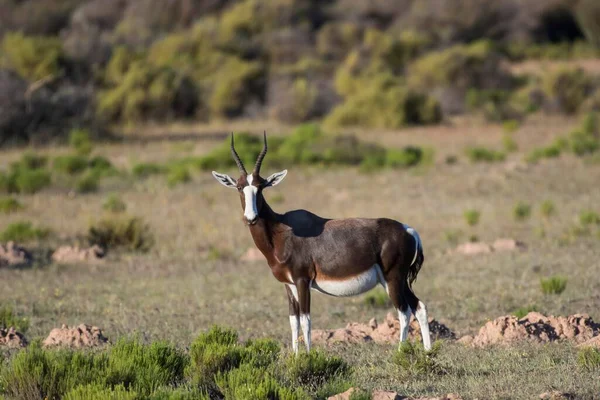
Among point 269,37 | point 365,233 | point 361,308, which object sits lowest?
point 361,308

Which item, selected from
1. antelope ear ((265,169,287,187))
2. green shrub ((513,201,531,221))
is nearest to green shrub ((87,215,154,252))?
green shrub ((513,201,531,221))

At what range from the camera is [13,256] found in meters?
16.0

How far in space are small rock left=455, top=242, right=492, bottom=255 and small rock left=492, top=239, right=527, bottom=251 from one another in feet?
0.57

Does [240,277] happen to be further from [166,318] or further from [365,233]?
[365,233]

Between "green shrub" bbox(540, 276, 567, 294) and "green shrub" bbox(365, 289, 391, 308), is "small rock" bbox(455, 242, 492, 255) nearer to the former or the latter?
"green shrub" bbox(540, 276, 567, 294)

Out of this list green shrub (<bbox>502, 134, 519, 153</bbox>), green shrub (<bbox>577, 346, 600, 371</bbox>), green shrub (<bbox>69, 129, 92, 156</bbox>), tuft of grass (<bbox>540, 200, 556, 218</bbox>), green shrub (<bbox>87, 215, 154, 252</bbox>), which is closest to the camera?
green shrub (<bbox>577, 346, 600, 371</bbox>)

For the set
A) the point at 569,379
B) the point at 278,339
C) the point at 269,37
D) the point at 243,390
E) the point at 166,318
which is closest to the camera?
the point at 243,390

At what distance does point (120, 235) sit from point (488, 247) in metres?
6.33

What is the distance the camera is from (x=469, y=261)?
1608 cm

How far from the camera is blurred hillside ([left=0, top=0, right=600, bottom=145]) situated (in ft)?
122

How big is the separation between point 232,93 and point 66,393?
3622 cm

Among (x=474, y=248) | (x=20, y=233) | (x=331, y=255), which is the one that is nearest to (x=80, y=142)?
(x=20, y=233)

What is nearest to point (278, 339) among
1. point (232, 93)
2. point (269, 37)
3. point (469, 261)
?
point (469, 261)

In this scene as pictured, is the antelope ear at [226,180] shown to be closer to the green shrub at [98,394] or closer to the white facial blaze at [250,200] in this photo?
the white facial blaze at [250,200]
